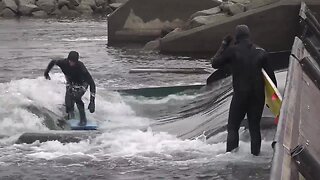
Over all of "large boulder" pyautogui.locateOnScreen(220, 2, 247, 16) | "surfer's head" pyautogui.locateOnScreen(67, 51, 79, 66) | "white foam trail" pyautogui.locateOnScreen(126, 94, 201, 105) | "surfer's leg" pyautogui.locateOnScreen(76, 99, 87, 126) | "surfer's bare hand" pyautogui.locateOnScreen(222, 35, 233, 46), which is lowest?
"white foam trail" pyautogui.locateOnScreen(126, 94, 201, 105)

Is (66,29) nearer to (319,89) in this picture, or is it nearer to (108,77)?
(108,77)

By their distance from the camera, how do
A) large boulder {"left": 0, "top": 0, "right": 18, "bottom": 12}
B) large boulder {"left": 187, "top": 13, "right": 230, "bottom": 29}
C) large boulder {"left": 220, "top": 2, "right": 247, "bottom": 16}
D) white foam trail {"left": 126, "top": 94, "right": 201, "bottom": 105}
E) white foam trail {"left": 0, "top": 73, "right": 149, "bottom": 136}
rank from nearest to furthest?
white foam trail {"left": 0, "top": 73, "right": 149, "bottom": 136} → white foam trail {"left": 126, "top": 94, "right": 201, "bottom": 105} → large boulder {"left": 187, "top": 13, "right": 230, "bottom": 29} → large boulder {"left": 220, "top": 2, "right": 247, "bottom": 16} → large boulder {"left": 0, "top": 0, "right": 18, "bottom": 12}

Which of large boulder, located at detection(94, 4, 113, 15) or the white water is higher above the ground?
the white water

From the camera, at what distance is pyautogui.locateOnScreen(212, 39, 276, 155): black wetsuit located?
8.34 meters

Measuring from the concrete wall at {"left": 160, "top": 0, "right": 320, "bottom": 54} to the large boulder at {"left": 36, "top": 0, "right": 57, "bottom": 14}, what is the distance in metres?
30.7

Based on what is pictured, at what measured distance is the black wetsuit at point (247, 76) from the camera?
27.3 feet

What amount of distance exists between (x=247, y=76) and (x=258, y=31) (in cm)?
1467

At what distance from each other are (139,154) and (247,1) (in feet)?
64.4

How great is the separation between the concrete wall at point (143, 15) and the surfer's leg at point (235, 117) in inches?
788

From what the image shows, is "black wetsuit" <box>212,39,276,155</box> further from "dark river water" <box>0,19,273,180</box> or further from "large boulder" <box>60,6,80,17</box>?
"large boulder" <box>60,6,80,17</box>

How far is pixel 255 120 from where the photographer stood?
8.50 meters

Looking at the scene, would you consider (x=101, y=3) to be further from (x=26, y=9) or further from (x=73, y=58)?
(x=73, y=58)

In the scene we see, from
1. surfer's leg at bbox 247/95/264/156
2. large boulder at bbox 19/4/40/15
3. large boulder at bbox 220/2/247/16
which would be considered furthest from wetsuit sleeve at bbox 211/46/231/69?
large boulder at bbox 19/4/40/15

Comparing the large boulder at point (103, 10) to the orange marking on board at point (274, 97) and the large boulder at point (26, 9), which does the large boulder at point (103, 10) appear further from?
the orange marking on board at point (274, 97)
